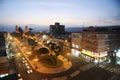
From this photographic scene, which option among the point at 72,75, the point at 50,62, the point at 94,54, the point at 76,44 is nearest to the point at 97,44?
the point at 94,54

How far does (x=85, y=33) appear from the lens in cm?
2791

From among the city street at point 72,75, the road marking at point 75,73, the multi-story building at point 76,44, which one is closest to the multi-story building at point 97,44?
the multi-story building at point 76,44

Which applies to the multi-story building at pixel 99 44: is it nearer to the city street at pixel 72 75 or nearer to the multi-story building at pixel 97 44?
the multi-story building at pixel 97 44

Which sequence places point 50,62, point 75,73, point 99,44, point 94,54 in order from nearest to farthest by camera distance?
point 75,73 → point 50,62 → point 99,44 → point 94,54

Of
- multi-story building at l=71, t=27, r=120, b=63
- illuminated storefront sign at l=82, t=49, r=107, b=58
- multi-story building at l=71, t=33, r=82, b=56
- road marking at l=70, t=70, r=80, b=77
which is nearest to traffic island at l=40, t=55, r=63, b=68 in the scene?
road marking at l=70, t=70, r=80, b=77

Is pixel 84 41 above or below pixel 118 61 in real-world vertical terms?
above

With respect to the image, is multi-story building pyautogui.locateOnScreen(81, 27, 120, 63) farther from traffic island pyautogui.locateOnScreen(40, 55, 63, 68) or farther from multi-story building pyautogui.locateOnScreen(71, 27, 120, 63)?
traffic island pyautogui.locateOnScreen(40, 55, 63, 68)

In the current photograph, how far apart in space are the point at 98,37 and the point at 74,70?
35.2ft

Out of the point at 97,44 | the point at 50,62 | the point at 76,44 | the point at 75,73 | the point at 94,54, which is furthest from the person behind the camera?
the point at 76,44

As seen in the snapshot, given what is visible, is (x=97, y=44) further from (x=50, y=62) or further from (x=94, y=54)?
(x=50, y=62)

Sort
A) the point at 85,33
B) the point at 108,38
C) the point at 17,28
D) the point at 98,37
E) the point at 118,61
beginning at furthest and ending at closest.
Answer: the point at 17,28 < the point at 85,33 < the point at 108,38 < the point at 98,37 < the point at 118,61

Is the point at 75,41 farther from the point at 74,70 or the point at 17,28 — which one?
the point at 17,28

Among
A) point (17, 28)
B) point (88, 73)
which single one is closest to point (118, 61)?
point (88, 73)

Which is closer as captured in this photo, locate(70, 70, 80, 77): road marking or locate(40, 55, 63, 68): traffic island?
locate(70, 70, 80, 77): road marking
